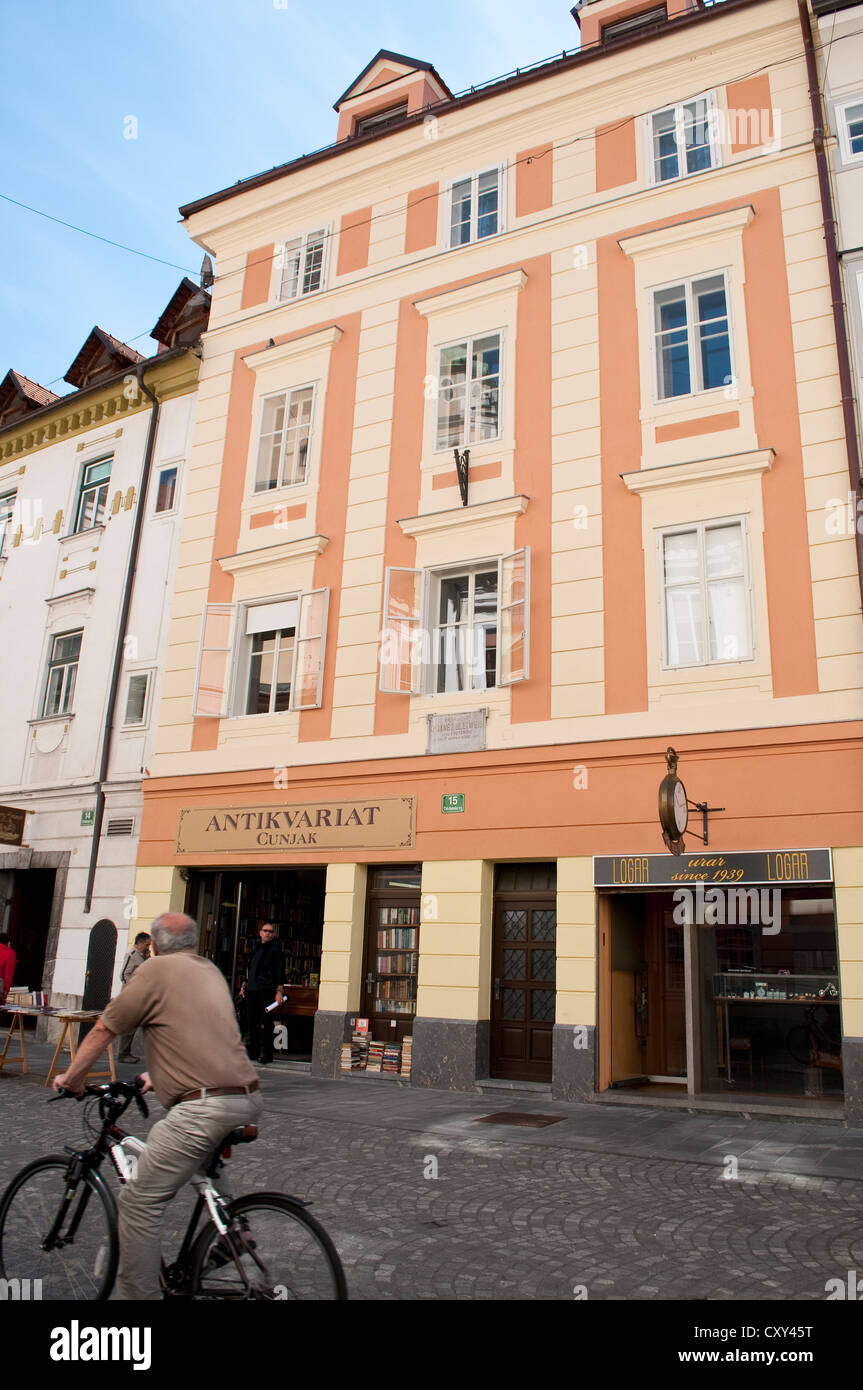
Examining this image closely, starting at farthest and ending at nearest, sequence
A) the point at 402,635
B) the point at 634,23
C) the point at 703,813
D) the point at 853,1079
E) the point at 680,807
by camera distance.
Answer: the point at 634,23 < the point at 402,635 < the point at 703,813 < the point at 680,807 < the point at 853,1079

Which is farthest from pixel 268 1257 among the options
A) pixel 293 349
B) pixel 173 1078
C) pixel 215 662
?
pixel 293 349

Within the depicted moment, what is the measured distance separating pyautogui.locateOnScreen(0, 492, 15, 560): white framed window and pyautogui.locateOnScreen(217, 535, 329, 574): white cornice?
728 centimetres

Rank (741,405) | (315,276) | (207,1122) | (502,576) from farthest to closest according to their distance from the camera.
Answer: (315,276) → (502,576) → (741,405) → (207,1122)

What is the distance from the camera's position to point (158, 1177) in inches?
161

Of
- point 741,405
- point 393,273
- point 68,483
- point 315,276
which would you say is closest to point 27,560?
point 68,483

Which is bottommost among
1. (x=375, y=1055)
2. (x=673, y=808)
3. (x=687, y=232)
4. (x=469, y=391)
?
(x=375, y=1055)

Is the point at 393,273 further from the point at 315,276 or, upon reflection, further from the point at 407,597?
the point at 407,597

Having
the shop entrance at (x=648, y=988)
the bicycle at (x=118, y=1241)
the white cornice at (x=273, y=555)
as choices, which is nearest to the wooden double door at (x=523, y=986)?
the shop entrance at (x=648, y=988)

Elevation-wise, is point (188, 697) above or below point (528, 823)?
above

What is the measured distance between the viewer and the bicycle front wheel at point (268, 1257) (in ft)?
12.3

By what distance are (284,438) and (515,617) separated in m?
5.86

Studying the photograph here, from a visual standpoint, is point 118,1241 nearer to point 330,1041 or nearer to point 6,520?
point 330,1041

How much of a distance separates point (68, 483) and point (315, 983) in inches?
439

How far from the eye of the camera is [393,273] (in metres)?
16.2
